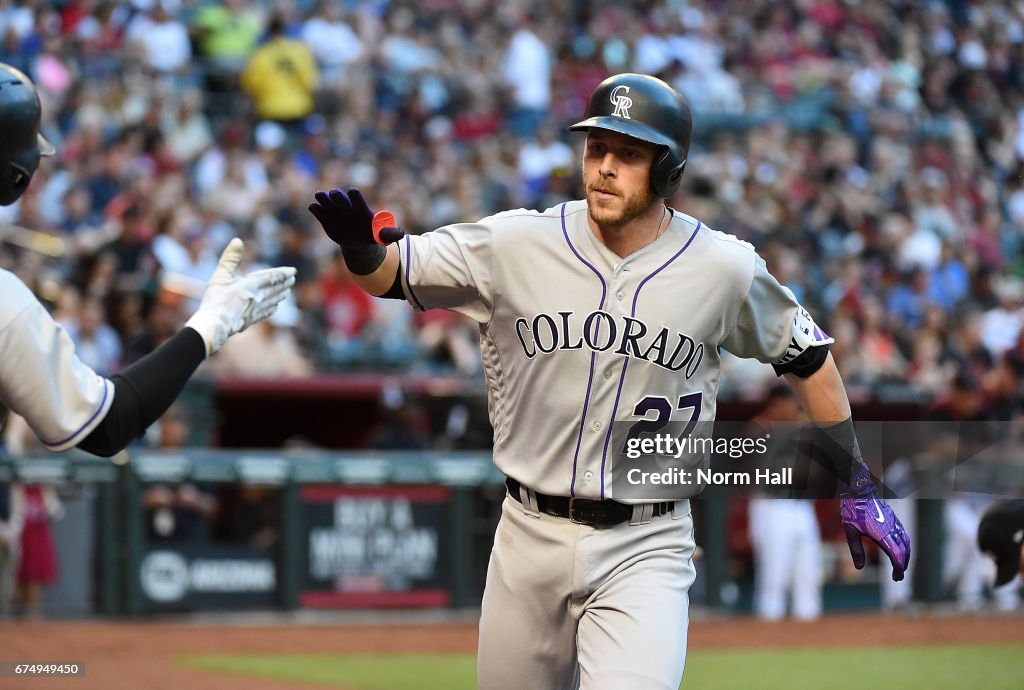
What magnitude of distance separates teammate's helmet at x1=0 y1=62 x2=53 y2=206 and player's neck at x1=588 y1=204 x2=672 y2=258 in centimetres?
160

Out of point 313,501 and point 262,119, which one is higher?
point 262,119

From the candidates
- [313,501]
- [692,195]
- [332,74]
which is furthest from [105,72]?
[692,195]

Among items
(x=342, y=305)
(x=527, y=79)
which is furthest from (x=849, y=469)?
(x=527, y=79)

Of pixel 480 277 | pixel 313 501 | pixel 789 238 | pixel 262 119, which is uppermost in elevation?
pixel 262 119

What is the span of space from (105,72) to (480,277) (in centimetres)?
1005

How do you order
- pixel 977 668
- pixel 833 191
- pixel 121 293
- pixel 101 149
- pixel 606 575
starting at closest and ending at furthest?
pixel 606 575, pixel 977 668, pixel 121 293, pixel 101 149, pixel 833 191

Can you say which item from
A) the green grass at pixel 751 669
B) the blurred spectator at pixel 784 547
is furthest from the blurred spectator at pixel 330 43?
the green grass at pixel 751 669

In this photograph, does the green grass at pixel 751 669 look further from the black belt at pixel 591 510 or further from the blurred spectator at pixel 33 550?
the black belt at pixel 591 510

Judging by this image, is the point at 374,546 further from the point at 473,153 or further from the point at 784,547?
the point at 473,153

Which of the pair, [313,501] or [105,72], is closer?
[313,501]

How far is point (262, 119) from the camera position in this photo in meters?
14.6

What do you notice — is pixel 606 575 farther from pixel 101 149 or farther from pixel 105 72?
pixel 105 72

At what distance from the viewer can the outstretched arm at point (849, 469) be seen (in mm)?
4633

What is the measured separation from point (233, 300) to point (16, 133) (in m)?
0.75
